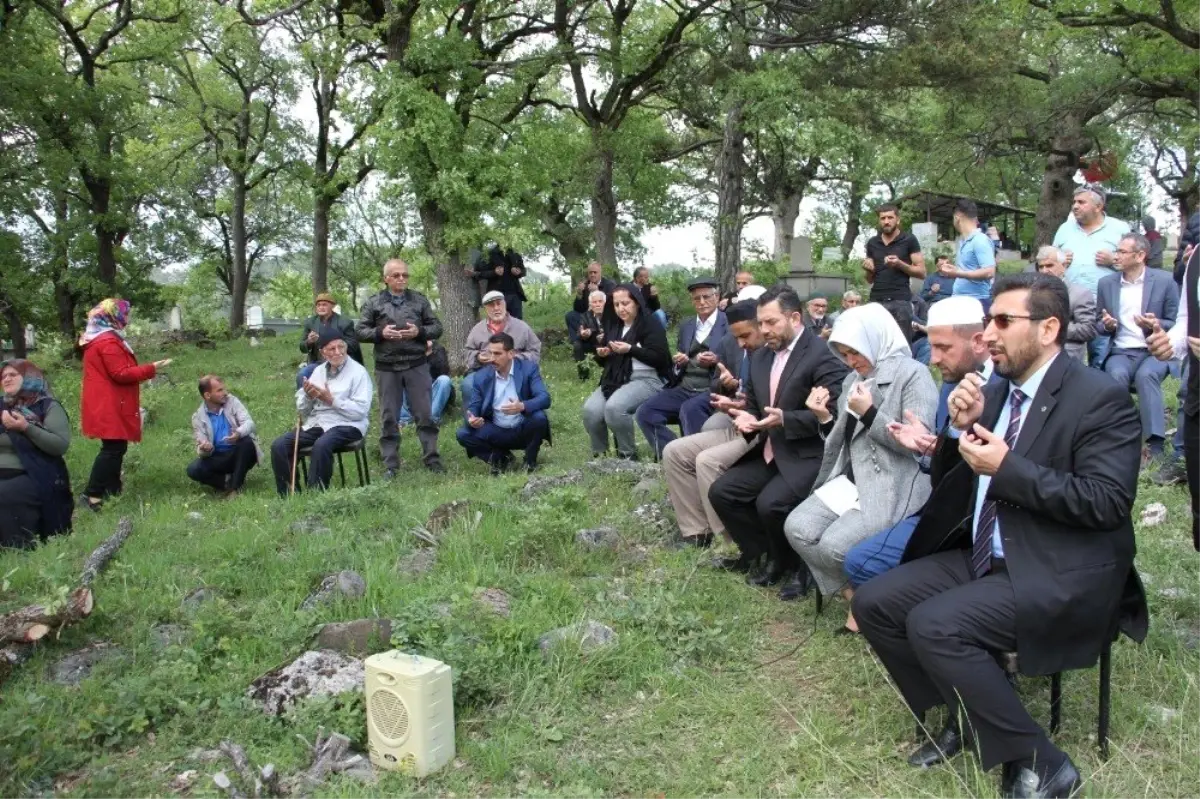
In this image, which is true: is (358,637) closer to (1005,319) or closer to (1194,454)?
(1005,319)

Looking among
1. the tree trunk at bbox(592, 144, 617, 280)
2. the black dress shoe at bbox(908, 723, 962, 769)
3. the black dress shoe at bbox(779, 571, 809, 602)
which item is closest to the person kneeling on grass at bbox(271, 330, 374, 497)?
the black dress shoe at bbox(779, 571, 809, 602)

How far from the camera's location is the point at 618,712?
384 cm

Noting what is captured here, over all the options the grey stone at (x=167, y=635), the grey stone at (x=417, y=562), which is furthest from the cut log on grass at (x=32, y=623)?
the grey stone at (x=417, y=562)

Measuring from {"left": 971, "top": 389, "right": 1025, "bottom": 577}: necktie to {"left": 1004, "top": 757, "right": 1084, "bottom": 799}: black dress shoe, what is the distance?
0.70 meters

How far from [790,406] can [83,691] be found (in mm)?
3789

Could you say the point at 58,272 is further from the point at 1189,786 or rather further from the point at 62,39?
the point at 1189,786

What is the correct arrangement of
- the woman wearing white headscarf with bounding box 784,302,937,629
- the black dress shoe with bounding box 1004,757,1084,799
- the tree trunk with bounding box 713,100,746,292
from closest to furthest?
the black dress shoe with bounding box 1004,757,1084,799, the woman wearing white headscarf with bounding box 784,302,937,629, the tree trunk with bounding box 713,100,746,292

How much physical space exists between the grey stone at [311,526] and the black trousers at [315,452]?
143cm

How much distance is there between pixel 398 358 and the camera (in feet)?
28.2

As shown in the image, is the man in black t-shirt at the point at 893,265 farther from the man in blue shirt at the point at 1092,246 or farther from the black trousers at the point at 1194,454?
the black trousers at the point at 1194,454

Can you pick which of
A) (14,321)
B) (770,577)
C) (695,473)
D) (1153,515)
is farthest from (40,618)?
(14,321)

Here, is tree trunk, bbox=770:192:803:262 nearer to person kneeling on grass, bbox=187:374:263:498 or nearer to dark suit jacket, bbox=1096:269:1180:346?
dark suit jacket, bbox=1096:269:1180:346

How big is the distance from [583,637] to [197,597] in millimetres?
2335

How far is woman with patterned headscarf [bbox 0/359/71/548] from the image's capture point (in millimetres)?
6383
